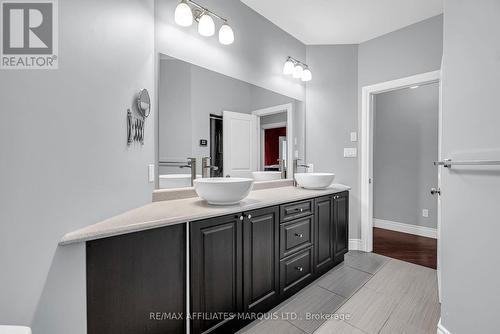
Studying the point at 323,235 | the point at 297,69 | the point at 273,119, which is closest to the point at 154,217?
the point at 323,235

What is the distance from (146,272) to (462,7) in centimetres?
226

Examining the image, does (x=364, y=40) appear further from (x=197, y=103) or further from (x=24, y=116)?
(x=24, y=116)

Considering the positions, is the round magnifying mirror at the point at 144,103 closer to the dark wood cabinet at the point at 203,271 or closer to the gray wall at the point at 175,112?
the gray wall at the point at 175,112

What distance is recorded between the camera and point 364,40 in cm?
314

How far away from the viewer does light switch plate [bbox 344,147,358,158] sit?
317cm

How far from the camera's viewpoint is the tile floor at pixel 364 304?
1.68 meters

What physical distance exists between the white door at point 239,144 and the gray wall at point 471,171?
5.21 ft

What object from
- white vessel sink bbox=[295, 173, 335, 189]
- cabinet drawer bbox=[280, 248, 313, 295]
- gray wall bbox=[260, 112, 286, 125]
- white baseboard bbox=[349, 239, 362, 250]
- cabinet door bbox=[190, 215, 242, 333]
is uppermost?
gray wall bbox=[260, 112, 286, 125]

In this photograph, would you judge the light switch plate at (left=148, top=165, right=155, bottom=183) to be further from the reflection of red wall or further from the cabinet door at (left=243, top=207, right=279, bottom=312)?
the reflection of red wall

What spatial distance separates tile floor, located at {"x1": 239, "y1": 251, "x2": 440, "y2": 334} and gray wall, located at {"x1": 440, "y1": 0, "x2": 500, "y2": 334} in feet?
1.16

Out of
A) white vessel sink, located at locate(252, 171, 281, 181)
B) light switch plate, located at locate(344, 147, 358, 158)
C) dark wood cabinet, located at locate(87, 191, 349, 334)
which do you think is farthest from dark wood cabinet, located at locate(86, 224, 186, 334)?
light switch plate, located at locate(344, 147, 358, 158)

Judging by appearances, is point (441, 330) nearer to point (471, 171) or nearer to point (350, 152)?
point (471, 171)

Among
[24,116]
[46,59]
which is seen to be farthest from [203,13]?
[24,116]

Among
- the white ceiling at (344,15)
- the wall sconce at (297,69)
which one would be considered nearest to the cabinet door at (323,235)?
the wall sconce at (297,69)
